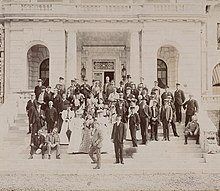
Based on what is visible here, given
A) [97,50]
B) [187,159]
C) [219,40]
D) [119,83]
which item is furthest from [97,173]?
[219,40]

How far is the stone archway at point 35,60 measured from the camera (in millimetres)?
8680

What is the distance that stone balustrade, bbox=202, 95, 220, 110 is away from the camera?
7.76 meters

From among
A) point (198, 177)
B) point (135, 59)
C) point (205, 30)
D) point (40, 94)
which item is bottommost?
point (198, 177)

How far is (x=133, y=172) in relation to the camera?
23.4 feet

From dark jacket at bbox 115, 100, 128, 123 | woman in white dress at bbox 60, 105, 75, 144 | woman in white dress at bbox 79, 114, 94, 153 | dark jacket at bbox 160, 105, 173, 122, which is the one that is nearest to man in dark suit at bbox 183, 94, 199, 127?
dark jacket at bbox 160, 105, 173, 122

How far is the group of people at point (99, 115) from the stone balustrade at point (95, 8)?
1.63 meters

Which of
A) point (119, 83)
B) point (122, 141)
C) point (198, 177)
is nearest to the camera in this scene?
point (198, 177)

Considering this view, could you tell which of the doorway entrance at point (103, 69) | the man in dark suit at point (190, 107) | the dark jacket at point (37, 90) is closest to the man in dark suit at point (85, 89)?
the doorway entrance at point (103, 69)

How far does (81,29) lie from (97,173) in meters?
3.31

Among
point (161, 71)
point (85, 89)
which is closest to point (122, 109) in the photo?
point (85, 89)

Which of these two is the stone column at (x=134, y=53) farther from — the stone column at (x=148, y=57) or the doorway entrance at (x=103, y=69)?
the doorway entrance at (x=103, y=69)

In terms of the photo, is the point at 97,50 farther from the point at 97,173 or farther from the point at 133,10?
the point at 97,173

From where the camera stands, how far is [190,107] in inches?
309

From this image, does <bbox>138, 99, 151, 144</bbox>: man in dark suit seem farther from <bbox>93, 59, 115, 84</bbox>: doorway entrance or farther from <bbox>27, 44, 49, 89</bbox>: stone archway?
<bbox>27, 44, 49, 89</bbox>: stone archway
